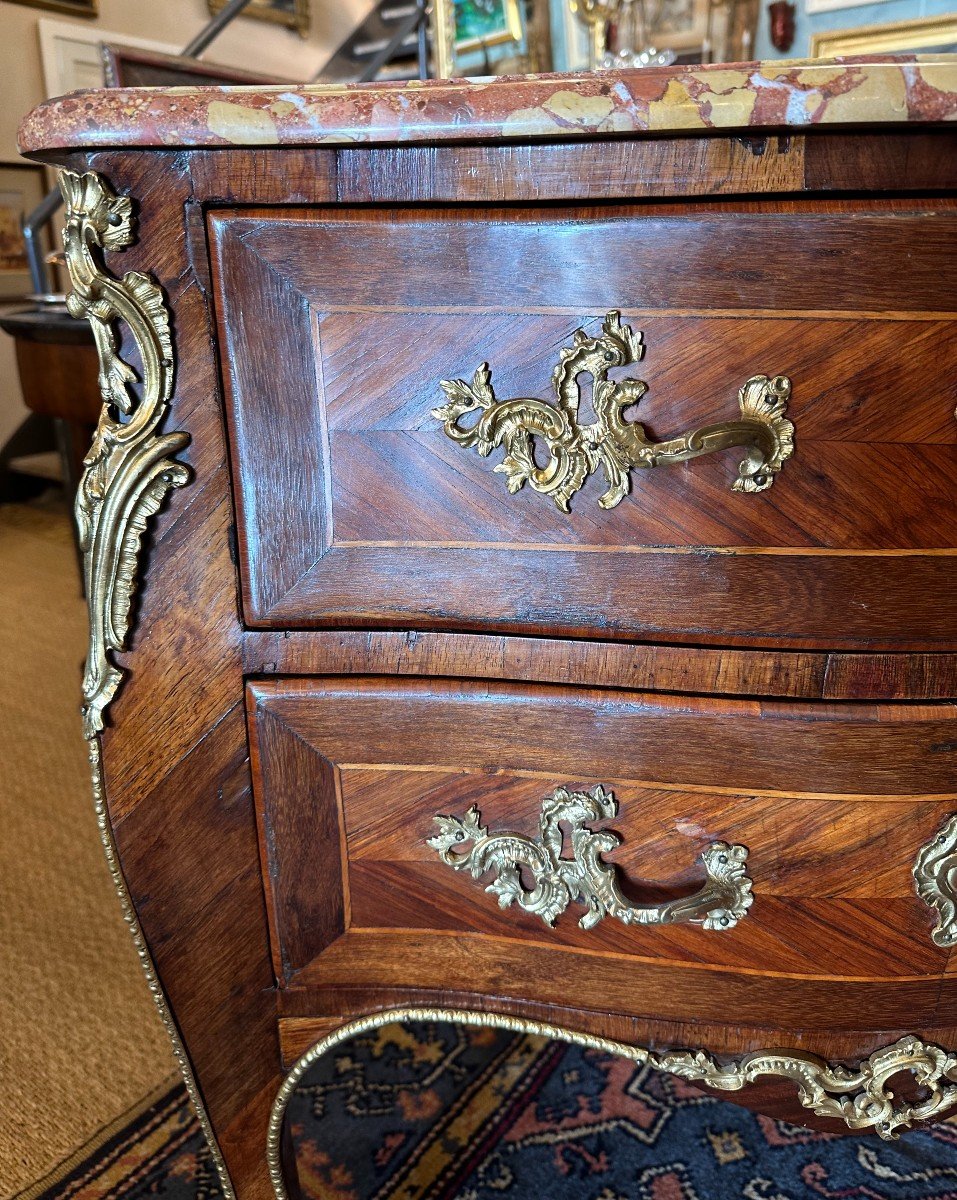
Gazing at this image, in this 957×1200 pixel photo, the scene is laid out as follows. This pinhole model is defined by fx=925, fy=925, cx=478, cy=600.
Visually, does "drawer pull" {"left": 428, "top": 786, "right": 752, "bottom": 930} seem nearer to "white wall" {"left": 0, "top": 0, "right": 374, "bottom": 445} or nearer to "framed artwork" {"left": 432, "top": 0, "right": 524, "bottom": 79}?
"framed artwork" {"left": 432, "top": 0, "right": 524, "bottom": 79}

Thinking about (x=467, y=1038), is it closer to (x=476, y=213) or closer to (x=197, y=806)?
(x=197, y=806)

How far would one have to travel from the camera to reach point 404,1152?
0.78 m

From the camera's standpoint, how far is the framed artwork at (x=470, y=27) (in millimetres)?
971

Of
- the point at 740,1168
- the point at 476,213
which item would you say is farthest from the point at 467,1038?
the point at 476,213

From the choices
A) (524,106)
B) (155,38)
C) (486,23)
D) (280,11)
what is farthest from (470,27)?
(280,11)

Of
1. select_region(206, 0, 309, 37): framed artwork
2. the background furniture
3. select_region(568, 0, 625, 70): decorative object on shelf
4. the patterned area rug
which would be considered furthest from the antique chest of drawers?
select_region(206, 0, 309, 37): framed artwork

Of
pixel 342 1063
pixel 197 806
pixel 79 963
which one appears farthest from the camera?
pixel 79 963

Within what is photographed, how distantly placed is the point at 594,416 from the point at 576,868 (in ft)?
0.79

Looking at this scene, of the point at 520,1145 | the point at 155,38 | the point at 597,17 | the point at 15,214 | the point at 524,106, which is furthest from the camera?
the point at 155,38

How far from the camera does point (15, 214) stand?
2.99 m

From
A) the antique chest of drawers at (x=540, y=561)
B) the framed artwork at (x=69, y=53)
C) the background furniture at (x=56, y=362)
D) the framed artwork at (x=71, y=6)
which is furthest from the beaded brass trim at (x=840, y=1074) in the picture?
the framed artwork at (x=71, y=6)

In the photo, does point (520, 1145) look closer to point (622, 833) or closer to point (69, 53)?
point (622, 833)

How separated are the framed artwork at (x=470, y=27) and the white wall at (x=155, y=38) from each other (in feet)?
7.59

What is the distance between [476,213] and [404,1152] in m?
0.74
